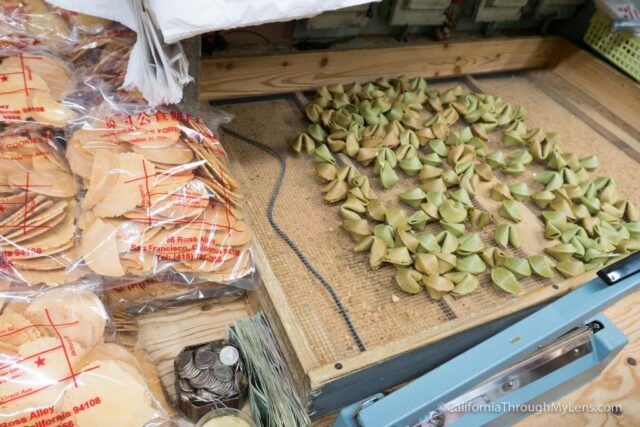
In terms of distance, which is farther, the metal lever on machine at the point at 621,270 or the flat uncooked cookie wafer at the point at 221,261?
the flat uncooked cookie wafer at the point at 221,261

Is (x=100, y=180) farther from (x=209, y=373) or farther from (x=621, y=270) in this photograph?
(x=621, y=270)

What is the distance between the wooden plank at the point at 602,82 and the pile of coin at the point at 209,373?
6.30ft

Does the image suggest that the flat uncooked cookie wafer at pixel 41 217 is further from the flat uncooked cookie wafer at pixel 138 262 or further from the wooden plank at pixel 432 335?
the wooden plank at pixel 432 335

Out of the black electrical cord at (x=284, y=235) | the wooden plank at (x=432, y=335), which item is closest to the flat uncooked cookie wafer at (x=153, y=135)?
the black electrical cord at (x=284, y=235)

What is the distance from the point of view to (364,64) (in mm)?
1823

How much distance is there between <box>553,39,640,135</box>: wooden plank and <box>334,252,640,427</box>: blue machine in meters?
1.22

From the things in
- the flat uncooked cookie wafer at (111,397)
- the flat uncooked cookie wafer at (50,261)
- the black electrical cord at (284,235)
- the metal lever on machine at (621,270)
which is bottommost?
the black electrical cord at (284,235)

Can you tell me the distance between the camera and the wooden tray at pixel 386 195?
1.03m

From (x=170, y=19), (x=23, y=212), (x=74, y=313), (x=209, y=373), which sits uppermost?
(x=170, y=19)

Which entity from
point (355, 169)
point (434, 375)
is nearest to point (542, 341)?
point (434, 375)

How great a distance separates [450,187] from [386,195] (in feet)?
0.73

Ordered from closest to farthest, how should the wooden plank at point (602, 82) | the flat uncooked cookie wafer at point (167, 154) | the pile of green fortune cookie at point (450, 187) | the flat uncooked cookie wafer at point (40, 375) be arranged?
the flat uncooked cookie wafer at point (40, 375), the flat uncooked cookie wafer at point (167, 154), the pile of green fortune cookie at point (450, 187), the wooden plank at point (602, 82)

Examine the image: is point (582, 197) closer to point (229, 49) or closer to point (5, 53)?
point (229, 49)

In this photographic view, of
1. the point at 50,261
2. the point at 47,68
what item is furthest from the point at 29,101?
the point at 50,261
